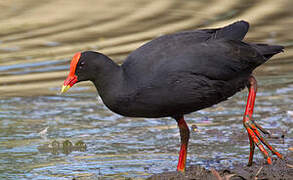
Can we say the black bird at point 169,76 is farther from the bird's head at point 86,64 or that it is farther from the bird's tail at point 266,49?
the bird's tail at point 266,49

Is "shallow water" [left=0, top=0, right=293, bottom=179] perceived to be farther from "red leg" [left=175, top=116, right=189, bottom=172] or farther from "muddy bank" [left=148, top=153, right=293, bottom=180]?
"muddy bank" [left=148, top=153, right=293, bottom=180]

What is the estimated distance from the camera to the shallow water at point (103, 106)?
6.19 metres

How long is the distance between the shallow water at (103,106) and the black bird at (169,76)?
25.8 inches

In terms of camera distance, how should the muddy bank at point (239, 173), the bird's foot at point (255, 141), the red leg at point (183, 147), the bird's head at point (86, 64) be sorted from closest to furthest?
1. the muddy bank at point (239, 173)
2. the bird's head at point (86, 64)
3. the bird's foot at point (255, 141)
4. the red leg at point (183, 147)

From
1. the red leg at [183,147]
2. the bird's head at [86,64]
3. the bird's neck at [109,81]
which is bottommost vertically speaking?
the red leg at [183,147]

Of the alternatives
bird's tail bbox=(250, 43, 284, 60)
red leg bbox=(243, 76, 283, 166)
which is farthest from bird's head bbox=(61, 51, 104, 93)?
bird's tail bbox=(250, 43, 284, 60)

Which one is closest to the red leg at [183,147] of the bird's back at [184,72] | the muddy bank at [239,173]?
the muddy bank at [239,173]

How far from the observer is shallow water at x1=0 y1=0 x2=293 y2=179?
244 inches

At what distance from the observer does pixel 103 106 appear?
7914mm

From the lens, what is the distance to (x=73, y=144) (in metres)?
6.64

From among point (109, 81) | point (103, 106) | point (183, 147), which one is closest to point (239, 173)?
point (183, 147)

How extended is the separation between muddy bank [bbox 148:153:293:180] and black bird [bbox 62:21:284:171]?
6.7 inches

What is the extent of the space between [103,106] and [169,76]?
262cm

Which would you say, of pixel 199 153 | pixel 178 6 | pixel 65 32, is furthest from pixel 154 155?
pixel 178 6
